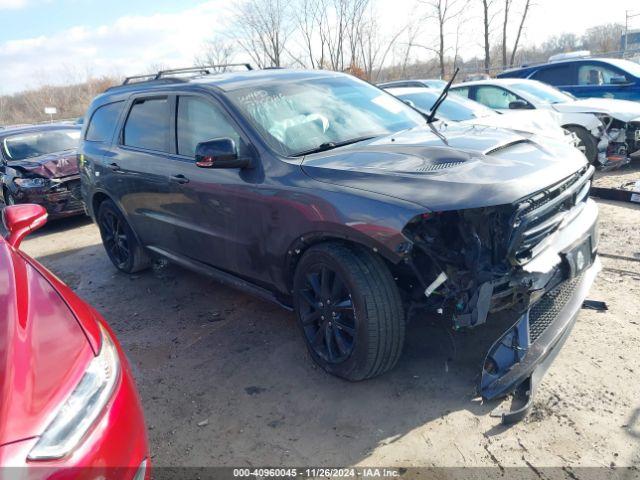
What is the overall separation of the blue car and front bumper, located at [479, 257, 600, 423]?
28.1ft

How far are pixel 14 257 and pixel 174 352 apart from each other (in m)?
1.51

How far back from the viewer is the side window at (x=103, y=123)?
4898mm

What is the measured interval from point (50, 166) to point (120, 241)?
359 centimetres

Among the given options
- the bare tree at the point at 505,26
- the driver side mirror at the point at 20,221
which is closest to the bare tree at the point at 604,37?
the bare tree at the point at 505,26

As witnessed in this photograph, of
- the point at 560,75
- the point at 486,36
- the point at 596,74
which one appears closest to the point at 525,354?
the point at 596,74

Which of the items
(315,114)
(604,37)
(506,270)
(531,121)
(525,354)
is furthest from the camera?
(604,37)

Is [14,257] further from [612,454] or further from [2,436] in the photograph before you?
[612,454]

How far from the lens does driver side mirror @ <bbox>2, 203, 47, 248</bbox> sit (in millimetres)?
2771

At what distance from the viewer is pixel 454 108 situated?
6.78 meters

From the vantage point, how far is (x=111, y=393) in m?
1.82

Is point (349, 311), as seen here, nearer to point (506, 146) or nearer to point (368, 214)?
point (368, 214)

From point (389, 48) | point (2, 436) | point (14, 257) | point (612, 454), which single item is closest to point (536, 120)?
point (612, 454)

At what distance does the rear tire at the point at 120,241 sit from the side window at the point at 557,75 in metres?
9.32

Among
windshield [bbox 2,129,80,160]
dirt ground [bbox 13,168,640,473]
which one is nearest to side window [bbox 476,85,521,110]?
dirt ground [bbox 13,168,640,473]
